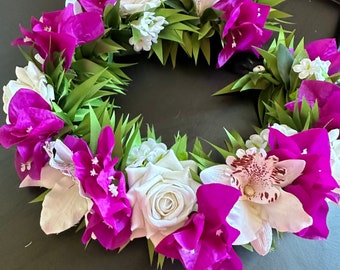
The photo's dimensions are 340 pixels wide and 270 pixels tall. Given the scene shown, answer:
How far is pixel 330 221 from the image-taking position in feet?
2.42

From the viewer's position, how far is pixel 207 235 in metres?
0.63

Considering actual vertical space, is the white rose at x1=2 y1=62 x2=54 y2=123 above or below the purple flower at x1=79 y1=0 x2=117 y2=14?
below

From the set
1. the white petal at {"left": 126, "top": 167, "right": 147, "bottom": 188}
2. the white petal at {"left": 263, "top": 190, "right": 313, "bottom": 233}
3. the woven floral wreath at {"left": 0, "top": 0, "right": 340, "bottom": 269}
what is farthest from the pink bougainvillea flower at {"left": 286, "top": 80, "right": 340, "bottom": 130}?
the white petal at {"left": 126, "top": 167, "right": 147, "bottom": 188}

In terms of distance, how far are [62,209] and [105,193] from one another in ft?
0.26

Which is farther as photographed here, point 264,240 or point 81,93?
point 81,93

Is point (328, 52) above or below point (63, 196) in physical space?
above

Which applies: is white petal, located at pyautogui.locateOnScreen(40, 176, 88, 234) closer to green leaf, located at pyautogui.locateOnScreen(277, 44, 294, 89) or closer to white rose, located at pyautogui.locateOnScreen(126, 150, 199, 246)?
white rose, located at pyautogui.locateOnScreen(126, 150, 199, 246)

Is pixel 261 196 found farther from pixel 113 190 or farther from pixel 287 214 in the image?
pixel 113 190

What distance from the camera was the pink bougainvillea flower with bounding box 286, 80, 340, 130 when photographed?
2.30 feet

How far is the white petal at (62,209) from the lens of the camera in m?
0.68

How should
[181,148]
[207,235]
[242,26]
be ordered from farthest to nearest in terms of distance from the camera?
[242,26]
[181,148]
[207,235]

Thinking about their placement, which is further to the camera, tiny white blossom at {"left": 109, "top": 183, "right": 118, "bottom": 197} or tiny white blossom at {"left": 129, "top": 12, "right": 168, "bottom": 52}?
tiny white blossom at {"left": 129, "top": 12, "right": 168, "bottom": 52}

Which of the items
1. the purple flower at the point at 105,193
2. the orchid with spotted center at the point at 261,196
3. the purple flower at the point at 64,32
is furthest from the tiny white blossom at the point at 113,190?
the purple flower at the point at 64,32

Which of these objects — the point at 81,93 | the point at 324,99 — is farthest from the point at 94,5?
the point at 324,99
